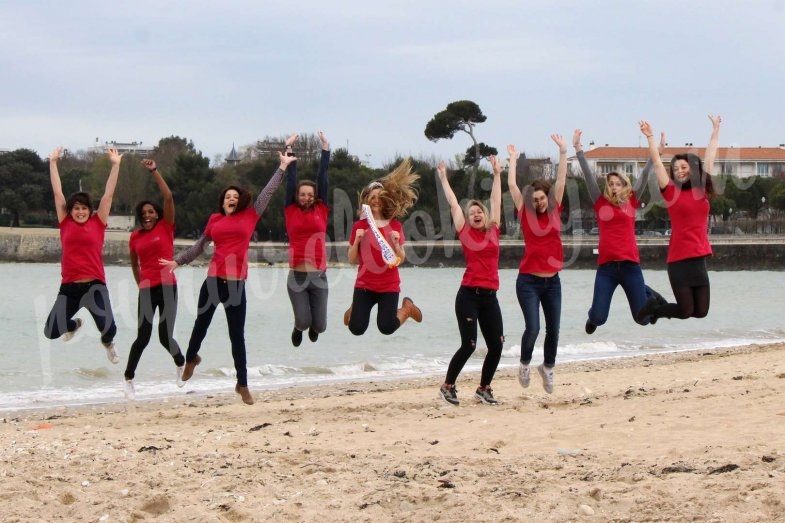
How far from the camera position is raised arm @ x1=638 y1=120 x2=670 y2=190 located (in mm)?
10203

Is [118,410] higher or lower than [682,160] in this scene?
lower

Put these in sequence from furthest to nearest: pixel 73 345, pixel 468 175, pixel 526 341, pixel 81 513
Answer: pixel 468 175
pixel 73 345
pixel 526 341
pixel 81 513

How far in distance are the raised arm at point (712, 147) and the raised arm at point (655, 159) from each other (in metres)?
0.39

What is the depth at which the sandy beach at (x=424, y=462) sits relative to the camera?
6645 mm

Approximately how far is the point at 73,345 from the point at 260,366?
242 inches

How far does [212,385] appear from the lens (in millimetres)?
17688

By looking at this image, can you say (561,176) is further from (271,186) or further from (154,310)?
(154,310)

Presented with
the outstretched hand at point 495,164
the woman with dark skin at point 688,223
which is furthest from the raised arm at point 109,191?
the woman with dark skin at point 688,223

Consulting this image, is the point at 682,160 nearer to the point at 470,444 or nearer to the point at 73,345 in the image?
the point at 470,444

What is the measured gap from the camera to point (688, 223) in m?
10.3

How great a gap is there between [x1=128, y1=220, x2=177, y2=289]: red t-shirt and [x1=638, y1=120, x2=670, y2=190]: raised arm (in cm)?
477

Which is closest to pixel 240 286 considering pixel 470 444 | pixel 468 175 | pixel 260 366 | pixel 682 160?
pixel 470 444

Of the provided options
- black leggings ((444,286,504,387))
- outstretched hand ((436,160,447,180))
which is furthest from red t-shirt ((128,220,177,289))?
black leggings ((444,286,504,387))

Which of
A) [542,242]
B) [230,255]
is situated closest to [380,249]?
[230,255]
